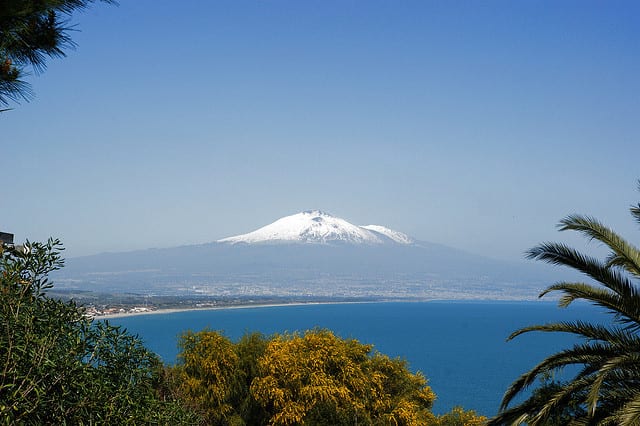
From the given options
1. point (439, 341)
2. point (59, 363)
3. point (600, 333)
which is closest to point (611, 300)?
point (600, 333)

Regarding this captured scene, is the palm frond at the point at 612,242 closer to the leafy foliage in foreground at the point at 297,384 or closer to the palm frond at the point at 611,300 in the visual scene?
the palm frond at the point at 611,300

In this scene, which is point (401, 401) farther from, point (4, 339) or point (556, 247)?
point (4, 339)

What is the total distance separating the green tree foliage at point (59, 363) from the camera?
4.49 m

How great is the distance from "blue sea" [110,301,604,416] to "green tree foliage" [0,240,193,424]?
45.4m

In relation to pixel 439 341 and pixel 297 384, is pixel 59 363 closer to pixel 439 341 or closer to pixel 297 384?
pixel 297 384

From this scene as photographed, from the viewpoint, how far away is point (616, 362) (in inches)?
302

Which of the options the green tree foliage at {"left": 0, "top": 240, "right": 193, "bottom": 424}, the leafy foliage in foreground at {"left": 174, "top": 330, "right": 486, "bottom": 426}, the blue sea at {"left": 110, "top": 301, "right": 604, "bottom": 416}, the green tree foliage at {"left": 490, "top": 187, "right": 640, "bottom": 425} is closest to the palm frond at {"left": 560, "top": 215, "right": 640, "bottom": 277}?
the green tree foliage at {"left": 490, "top": 187, "right": 640, "bottom": 425}

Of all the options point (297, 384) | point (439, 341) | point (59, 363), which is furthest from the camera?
point (439, 341)

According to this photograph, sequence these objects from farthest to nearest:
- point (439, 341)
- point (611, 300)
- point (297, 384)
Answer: point (439, 341) < point (297, 384) < point (611, 300)

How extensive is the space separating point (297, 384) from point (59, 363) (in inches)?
651

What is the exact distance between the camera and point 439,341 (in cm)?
13200

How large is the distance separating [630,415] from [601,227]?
2.46 metres

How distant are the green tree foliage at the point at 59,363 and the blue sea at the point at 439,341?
45389 mm

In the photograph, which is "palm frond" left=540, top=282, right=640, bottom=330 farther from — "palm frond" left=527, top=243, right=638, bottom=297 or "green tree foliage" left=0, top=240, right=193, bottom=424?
"green tree foliage" left=0, top=240, right=193, bottom=424
